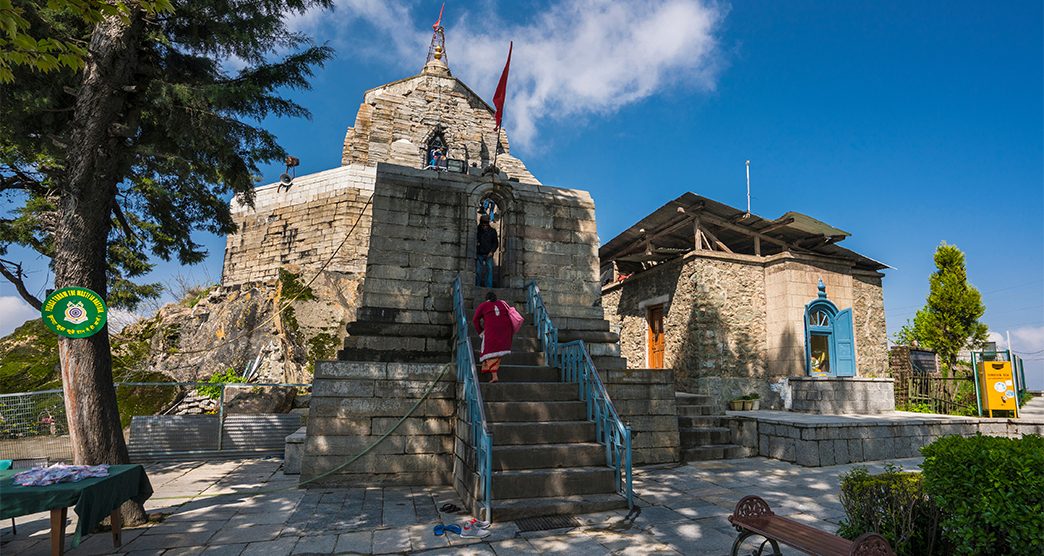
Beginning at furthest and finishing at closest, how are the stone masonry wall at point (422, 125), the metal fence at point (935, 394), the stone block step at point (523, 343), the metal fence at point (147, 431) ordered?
1. the stone masonry wall at point (422, 125)
2. the metal fence at point (935, 394)
3. the metal fence at point (147, 431)
4. the stone block step at point (523, 343)

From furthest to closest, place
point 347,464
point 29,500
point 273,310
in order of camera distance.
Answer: point 273,310
point 347,464
point 29,500

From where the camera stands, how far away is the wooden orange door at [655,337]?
1527 cm

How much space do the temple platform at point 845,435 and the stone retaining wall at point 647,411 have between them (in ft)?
5.52

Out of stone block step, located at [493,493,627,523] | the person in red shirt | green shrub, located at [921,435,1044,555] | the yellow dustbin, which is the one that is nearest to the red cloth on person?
the person in red shirt

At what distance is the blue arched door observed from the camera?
39.6 feet

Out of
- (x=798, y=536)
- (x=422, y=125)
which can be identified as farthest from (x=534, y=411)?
(x=422, y=125)

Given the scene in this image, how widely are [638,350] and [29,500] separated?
14.5 meters

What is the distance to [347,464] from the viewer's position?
6.51 meters

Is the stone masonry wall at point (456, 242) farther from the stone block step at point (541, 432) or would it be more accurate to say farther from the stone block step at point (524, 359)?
the stone block step at point (541, 432)

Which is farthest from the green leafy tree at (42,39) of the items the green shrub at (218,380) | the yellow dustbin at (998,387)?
the yellow dustbin at (998,387)

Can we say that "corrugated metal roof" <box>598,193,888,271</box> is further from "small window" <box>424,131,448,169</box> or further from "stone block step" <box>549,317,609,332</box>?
"small window" <box>424,131,448,169</box>

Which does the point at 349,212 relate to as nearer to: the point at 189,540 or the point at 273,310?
the point at 273,310

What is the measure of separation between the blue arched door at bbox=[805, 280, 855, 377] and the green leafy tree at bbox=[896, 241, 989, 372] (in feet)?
23.5

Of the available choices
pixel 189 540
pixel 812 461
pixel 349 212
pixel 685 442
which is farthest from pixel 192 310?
pixel 812 461
